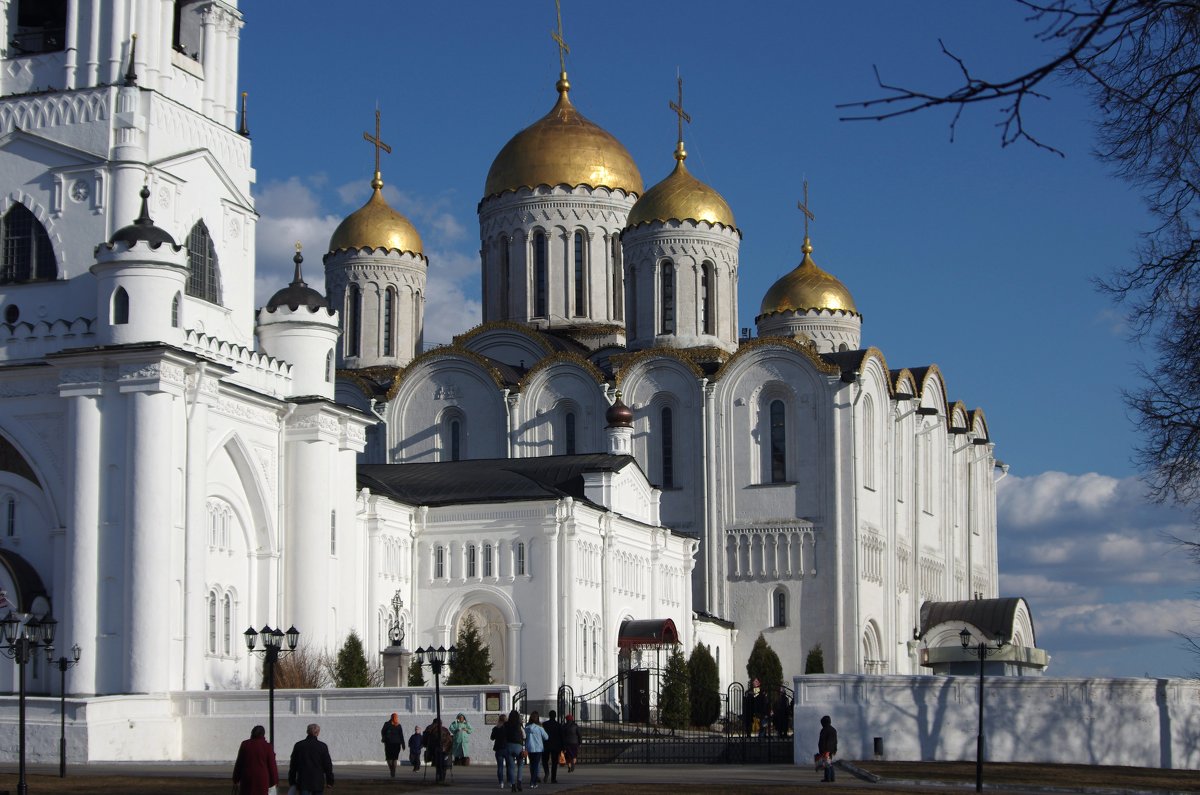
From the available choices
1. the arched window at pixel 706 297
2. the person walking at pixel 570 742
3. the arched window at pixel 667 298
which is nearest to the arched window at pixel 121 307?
the person walking at pixel 570 742

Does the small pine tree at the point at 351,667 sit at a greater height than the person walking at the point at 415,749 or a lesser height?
greater

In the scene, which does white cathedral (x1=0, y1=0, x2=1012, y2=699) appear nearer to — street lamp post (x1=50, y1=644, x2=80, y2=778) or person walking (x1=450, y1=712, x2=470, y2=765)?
street lamp post (x1=50, y1=644, x2=80, y2=778)

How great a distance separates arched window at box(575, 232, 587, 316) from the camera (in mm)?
57594

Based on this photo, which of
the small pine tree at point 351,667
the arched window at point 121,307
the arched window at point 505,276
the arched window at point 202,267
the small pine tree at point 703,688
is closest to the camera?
the arched window at point 121,307

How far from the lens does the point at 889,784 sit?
23438 mm

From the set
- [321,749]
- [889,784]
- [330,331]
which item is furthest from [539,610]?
[321,749]

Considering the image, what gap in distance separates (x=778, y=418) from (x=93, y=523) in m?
25.9

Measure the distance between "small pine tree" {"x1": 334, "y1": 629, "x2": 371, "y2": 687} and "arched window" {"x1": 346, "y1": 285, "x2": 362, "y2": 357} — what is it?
25940 mm

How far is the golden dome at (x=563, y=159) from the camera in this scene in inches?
2271

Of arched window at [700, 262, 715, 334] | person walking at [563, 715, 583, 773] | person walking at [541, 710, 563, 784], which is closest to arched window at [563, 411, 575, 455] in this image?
arched window at [700, 262, 715, 334]

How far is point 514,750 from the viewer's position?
22.3 metres

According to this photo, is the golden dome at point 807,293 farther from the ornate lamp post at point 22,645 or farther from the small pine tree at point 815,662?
the ornate lamp post at point 22,645

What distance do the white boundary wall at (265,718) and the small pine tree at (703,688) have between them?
9929 mm

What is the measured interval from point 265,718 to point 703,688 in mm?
13008
